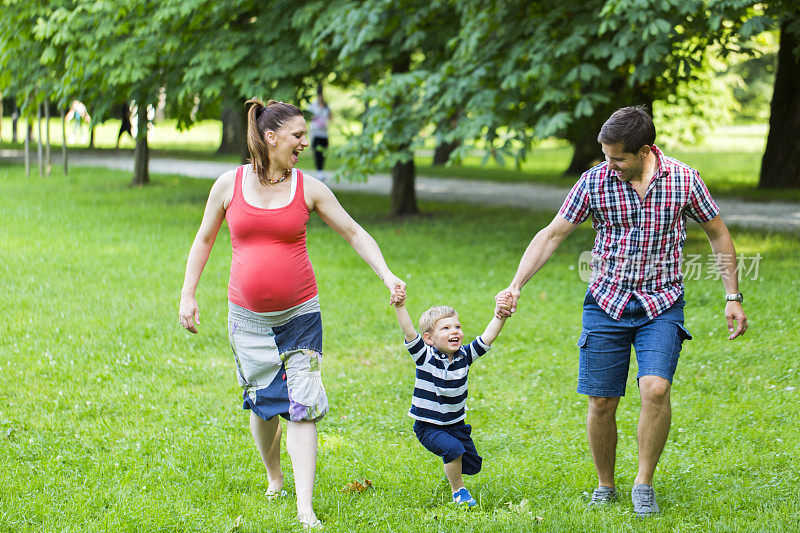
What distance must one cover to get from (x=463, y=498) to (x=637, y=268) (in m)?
1.43

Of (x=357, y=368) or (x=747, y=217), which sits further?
(x=747, y=217)

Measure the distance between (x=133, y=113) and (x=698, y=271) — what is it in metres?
9.42

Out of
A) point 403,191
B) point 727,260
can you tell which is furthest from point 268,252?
point 403,191

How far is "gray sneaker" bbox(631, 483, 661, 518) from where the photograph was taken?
439 cm

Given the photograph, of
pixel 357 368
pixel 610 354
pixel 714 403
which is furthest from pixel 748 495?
pixel 357 368

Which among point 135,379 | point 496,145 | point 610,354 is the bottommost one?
point 135,379

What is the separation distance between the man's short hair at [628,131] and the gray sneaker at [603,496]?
1.73 metres

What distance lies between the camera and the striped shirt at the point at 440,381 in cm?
436

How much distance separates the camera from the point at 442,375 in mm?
4352

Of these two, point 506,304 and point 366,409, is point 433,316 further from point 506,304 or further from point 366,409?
point 366,409

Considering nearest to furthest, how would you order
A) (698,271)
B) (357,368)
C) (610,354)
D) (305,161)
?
(610,354) → (357,368) → (698,271) → (305,161)

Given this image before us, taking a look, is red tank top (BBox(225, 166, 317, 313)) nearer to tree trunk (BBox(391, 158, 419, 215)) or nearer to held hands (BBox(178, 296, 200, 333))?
held hands (BBox(178, 296, 200, 333))

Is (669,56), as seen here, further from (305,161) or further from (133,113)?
(305,161)

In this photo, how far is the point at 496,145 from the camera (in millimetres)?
10992
